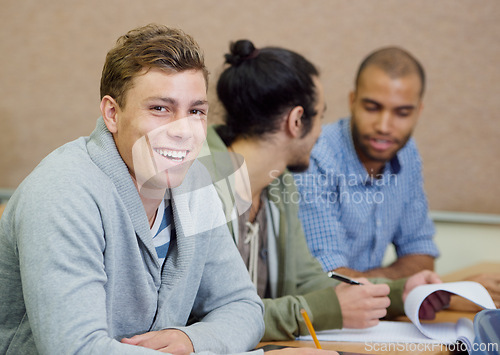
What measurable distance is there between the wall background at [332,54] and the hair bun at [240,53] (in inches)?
27.9

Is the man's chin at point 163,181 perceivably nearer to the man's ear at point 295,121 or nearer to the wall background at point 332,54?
the man's ear at point 295,121

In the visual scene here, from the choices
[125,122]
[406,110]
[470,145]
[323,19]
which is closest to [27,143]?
[323,19]

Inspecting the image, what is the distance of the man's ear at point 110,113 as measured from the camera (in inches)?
33.6

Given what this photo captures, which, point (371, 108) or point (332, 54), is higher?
point (332, 54)

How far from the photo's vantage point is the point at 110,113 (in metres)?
0.86

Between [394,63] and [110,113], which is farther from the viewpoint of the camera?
[394,63]

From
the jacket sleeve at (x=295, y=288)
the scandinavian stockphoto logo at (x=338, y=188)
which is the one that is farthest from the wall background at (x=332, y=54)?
the jacket sleeve at (x=295, y=288)

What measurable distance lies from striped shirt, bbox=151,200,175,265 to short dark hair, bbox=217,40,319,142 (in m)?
0.46

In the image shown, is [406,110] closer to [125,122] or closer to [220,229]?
[220,229]

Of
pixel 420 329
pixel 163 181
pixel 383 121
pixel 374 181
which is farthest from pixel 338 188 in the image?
pixel 163 181

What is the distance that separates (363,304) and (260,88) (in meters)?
0.53

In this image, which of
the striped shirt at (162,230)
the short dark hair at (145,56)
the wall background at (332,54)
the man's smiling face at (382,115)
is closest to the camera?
the short dark hair at (145,56)

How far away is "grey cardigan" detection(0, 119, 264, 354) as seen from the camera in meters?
0.74

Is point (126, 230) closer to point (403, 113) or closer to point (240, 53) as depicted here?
point (240, 53)
